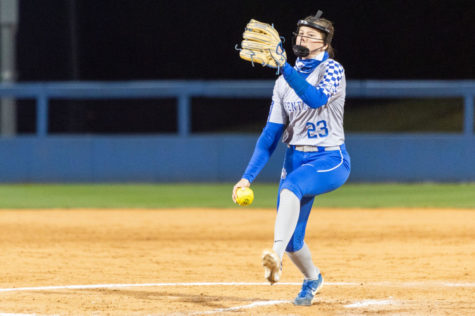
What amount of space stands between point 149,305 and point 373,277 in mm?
2313

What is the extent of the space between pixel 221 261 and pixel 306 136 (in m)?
3.18

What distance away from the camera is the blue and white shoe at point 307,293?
612 cm

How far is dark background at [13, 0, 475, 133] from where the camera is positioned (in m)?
34.5

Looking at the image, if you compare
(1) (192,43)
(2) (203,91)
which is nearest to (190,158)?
(2) (203,91)

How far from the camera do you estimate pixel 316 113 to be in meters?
5.81

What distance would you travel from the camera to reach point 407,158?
18141mm

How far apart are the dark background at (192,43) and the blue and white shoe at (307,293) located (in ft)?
88.6

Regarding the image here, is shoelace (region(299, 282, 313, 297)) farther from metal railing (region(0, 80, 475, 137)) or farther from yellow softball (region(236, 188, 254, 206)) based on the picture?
metal railing (region(0, 80, 475, 137))

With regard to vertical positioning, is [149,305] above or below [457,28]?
below

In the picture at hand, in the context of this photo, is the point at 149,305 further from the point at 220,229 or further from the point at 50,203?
the point at 50,203

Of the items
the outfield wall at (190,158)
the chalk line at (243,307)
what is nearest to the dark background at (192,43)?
the outfield wall at (190,158)

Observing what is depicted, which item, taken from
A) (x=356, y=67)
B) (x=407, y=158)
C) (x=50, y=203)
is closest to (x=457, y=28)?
(x=356, y=67)

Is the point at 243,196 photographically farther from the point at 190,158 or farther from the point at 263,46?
the point at 190,158

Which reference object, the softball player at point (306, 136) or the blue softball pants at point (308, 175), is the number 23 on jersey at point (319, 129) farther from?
the blue softball pants at point (308, 175)
